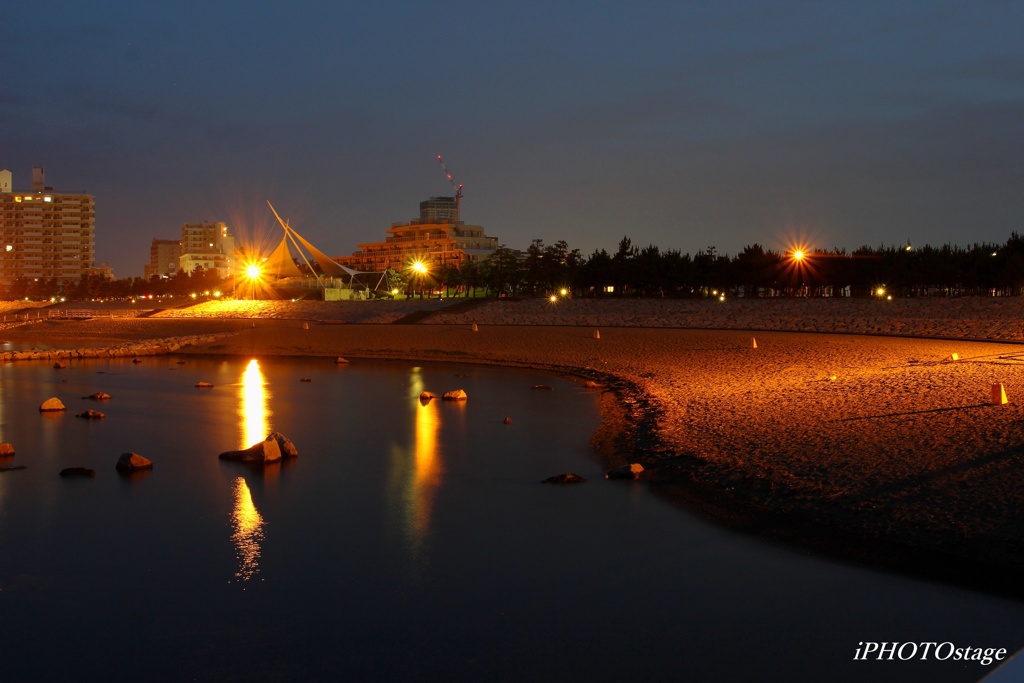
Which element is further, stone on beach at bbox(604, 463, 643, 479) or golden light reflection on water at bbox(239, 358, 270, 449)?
golden light reflection on water at bbox(239, 358, 270, 449)

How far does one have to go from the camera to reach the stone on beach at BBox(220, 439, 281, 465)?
13992 millimetres

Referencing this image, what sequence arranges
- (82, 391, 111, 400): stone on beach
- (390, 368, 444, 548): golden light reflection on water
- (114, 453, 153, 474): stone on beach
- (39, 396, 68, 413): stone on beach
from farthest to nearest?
(82, 391, 111, 400): stone on beach → (39, 396, 68, 413): stone on beach → (114, 453, 153, 474): stone on beach → (390, 368, 444, 548): golden light reflection on water

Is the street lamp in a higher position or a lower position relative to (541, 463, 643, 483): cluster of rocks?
higher

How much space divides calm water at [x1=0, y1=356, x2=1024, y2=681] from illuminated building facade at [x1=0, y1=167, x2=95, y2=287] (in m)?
159

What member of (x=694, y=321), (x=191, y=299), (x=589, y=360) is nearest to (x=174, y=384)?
(x=589, y=360)

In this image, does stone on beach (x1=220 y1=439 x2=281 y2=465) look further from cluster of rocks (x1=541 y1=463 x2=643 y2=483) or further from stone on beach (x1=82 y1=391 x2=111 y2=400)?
stone on beach (x1=82 y1=391 x2=111 y2=400)

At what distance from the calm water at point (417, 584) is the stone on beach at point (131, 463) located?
29cm

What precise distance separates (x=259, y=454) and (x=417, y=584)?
22.9ft

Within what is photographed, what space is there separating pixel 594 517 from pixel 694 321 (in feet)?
132

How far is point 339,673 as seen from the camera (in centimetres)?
620

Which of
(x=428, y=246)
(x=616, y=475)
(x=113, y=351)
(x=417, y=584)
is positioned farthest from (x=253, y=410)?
(x=428, y=246)

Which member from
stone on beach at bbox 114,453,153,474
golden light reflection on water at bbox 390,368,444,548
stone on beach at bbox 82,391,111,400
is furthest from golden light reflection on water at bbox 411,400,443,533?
stone on beach at bbox 82,391,111,400

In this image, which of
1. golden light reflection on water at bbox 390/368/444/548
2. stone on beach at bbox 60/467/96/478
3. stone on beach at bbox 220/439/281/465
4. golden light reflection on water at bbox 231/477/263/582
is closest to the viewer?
golden light reflection on water at bbox 231/477/263/582

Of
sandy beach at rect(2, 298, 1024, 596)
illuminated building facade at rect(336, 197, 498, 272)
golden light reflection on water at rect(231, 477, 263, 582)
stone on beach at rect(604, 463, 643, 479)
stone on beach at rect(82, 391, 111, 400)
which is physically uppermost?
illuminated building facade at rect(336, 197, 498, 272)
